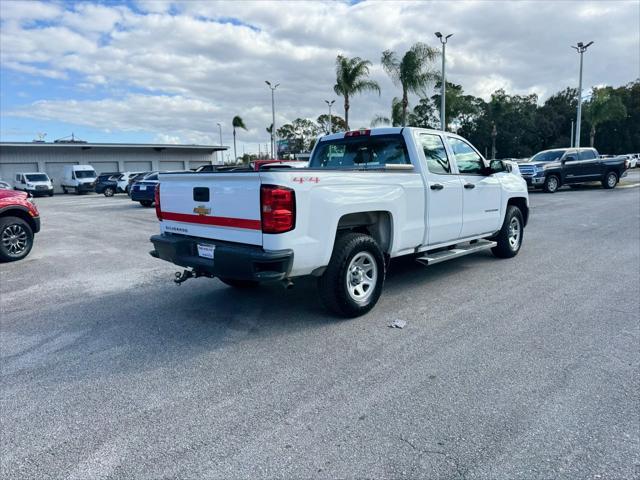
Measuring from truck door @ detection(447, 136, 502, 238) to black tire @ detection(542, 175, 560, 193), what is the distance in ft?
51.4

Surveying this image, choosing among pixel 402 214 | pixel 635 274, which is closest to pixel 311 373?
pixel 402 214

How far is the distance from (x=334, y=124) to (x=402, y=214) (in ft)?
209

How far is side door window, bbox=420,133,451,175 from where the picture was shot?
596 cm

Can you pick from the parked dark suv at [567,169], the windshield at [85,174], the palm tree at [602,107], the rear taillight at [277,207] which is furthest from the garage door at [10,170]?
the palm tree at [602,107]

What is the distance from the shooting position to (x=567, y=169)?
20891 mm

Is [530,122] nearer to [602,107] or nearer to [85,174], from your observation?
[602,107]

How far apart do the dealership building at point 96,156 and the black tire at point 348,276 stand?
4249 cm

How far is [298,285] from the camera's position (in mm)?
6449

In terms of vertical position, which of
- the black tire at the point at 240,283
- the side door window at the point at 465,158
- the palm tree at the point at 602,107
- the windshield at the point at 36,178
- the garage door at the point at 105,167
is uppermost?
the palm tree at the point at 602,107

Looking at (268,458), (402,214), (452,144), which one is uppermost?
(452,144)

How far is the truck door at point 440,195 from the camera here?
19.1 ft

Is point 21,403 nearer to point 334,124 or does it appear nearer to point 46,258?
point 46,258

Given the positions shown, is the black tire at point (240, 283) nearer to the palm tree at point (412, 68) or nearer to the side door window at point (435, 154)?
the side door window at point (435, 154)

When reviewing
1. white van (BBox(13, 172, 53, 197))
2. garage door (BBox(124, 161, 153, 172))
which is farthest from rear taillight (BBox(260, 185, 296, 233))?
garage door (BBox(124, 161, 153, 172))
